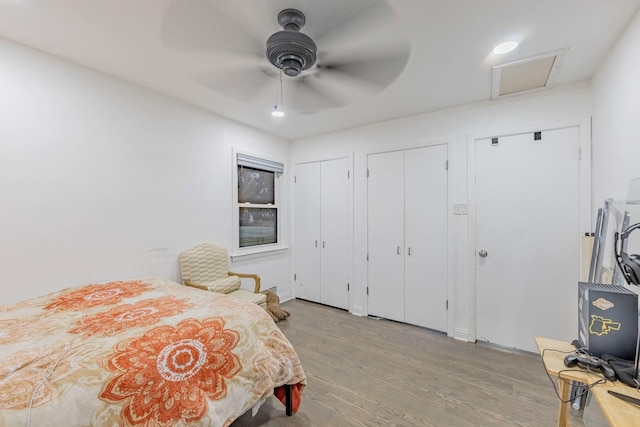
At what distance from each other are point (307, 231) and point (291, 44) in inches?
112

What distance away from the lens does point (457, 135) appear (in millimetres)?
2932

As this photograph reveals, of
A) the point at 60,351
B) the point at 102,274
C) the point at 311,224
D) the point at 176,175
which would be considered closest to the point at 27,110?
the point at 176,175

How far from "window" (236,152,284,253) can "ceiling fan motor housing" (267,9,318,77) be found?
1939mm

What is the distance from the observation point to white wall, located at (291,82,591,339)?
97.2 inches

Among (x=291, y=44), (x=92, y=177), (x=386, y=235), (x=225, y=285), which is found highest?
(x=291, y=44)

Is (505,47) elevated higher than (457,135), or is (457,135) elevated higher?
(505,47)

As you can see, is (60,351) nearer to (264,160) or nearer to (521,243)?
(264,160)

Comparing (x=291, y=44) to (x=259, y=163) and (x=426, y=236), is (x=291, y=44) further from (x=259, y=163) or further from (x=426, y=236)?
(x=426, y=236)

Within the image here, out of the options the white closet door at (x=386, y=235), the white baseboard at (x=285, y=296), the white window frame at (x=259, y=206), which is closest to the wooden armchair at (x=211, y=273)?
the white window frame at (x=259, y=206)

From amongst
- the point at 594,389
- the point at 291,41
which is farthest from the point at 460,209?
the point at 291,41

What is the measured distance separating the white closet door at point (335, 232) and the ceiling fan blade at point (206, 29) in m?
2.16

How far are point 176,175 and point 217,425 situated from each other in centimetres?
233

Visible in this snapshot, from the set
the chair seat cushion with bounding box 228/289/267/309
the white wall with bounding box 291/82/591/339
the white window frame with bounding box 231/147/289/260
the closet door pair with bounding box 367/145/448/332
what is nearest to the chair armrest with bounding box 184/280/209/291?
the chair seat cushion with bounding box 228/289/267/309

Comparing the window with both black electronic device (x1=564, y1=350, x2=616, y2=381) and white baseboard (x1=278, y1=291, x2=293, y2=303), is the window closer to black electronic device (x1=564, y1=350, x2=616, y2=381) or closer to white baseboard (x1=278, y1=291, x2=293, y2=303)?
white baseboard (x1=278, y1=291, x2=293, y2=303)
